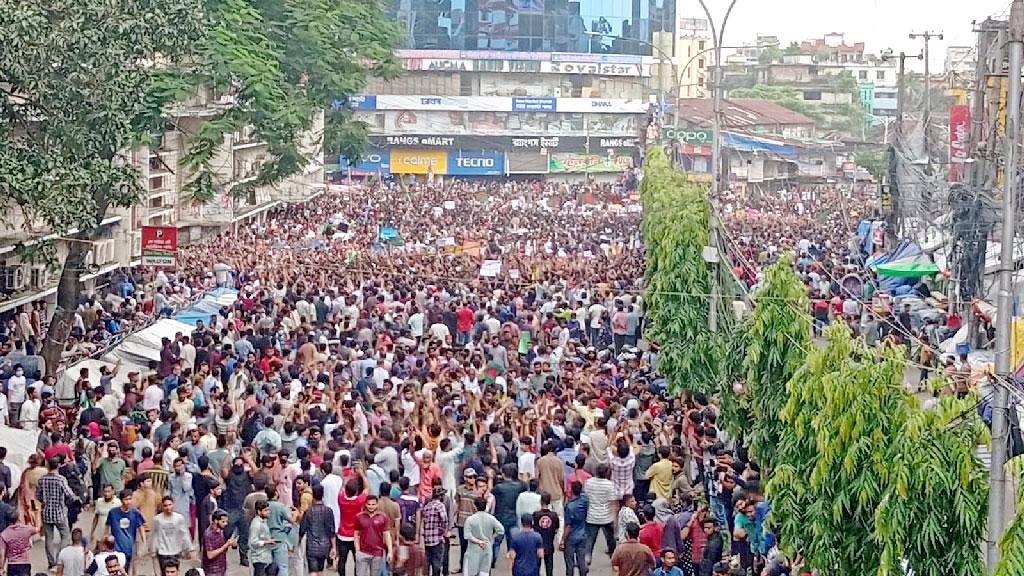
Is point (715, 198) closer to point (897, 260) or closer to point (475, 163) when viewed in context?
point (897, 260)

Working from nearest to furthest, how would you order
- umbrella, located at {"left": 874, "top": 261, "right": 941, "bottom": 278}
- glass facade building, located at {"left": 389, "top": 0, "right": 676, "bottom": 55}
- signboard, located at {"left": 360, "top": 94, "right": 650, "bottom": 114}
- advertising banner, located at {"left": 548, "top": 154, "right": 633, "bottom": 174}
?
umbrella, located at {"left": 874, "top": 261, "right": 941, "bottom": 278}, signboard, located at {"left": 360, "top": 94, "right": 650, "bottom": 114}, advertising banner, located at {"left": 548, "top": 154, "right": 633, "bottom": 174}, glass facade building, located at {"left": 389, "top": 0, "right": 676, "bottom": 55}

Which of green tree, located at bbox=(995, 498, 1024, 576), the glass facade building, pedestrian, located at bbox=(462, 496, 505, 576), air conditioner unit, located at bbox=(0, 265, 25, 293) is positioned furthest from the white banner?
green tree, located at bbox=(995, 498, 1024, 576)

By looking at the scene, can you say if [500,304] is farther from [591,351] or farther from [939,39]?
[939,39]

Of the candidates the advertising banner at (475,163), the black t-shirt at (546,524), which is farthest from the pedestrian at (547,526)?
the advertising banner at (475,163)

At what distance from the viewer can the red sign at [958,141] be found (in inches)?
1399

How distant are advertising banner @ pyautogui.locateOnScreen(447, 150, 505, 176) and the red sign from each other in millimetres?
49917

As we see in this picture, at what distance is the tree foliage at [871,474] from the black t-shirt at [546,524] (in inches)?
75.1

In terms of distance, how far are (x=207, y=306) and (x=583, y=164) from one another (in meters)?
63.7

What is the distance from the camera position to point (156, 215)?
39094mm

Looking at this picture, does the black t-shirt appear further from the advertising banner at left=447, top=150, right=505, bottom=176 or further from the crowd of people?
the advertising banner at left=447, top=150, right=505, bottom=176

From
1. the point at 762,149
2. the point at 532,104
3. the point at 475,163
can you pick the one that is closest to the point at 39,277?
the point at 762,149

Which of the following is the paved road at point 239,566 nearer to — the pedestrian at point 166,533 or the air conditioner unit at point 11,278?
the pedestrian at point 166,533

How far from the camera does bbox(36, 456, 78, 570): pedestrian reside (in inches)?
570

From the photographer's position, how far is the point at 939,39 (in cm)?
4609
